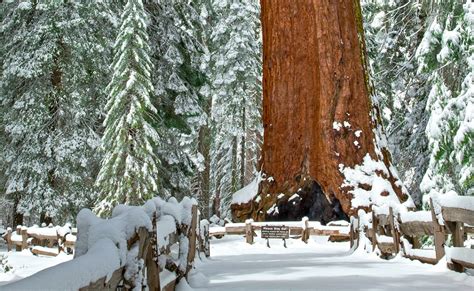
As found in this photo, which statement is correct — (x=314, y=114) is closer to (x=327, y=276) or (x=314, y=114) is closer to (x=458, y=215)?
(x=327, y=276)

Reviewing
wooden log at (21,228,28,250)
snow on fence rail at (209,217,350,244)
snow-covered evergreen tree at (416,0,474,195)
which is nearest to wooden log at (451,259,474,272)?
snow-covered evergreen tree at (416,0,474,195)

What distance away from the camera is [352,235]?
14062mm

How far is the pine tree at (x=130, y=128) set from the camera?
2084 cm

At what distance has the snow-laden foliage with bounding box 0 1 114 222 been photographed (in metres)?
22.9

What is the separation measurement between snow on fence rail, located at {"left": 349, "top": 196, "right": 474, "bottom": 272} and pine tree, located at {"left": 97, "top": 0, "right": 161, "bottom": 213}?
9.15 meters

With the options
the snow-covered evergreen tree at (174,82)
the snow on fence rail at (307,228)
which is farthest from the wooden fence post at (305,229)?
the snow-covered evergreen tree at (174,82)

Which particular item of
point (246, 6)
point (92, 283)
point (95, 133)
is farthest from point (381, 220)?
point (246, 6)

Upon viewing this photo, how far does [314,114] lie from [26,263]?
8901mm

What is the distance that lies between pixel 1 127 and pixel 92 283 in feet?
79.0

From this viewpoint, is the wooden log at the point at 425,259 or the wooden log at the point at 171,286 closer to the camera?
the wooden log at the point at 171,286

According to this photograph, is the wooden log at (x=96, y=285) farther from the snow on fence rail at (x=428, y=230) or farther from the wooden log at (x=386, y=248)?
the wooden log at (x=386, y=248)

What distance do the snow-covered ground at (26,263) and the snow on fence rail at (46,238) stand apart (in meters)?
0.25

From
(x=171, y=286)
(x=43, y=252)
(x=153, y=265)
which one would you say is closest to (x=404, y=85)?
(x=43, y=252)

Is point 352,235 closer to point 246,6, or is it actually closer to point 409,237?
point 409,237
